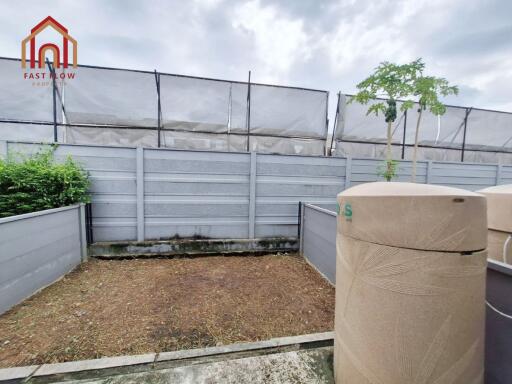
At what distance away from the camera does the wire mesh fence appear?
447cm

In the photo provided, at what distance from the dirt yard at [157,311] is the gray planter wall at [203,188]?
2.73ft

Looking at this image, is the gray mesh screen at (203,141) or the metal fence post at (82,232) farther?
the gray mesh screen at (203,141)

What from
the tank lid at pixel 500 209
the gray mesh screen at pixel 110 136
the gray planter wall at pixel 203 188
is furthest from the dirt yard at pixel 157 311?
the gray mesh screen at pixel 110 136

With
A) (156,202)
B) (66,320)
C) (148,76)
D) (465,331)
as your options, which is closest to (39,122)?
(148,76)

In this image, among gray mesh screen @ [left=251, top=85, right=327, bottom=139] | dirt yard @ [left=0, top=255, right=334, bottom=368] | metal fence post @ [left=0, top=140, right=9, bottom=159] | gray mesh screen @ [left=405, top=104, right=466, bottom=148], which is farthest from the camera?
gray mesh screen @ [left=405, top=104, right=466, bottom=148]

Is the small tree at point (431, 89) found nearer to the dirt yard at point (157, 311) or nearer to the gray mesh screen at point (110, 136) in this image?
the dirt yard at point (157, 311)

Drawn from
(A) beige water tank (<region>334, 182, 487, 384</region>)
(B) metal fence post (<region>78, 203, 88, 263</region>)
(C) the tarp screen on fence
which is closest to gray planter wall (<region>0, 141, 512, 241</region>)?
(B) metal fence post (<region>78, 203, 88, 263</region>)

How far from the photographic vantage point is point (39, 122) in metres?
4.51

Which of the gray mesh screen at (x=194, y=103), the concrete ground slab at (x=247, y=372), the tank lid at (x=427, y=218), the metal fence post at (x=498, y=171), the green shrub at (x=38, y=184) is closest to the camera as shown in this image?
the tank lid at (x=427, y=218)

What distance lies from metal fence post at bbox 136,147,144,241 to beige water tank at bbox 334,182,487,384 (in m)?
3.88

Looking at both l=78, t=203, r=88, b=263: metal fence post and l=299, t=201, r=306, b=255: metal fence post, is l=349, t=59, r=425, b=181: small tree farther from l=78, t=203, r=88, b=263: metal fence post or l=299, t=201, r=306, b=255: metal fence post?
l=78, t=203, r=88, b=263: metal fence post

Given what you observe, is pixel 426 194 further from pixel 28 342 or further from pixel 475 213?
pixel 28 342

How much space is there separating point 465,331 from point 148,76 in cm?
589

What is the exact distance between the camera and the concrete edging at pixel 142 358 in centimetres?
166
